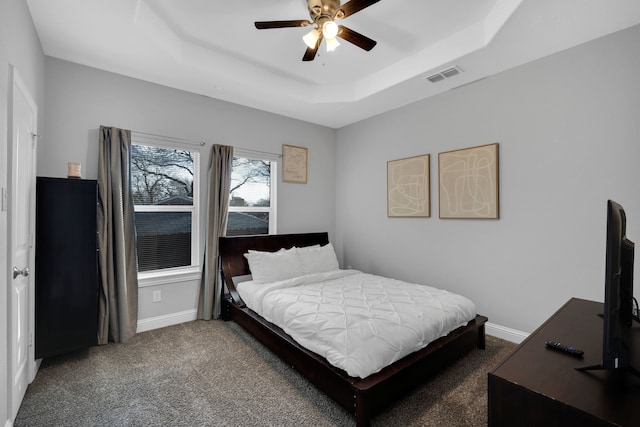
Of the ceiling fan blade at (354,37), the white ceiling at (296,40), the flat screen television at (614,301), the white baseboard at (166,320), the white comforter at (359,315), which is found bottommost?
the white baseboard at (166,320)

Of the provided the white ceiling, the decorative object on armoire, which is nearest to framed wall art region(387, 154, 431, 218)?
the white ceiling

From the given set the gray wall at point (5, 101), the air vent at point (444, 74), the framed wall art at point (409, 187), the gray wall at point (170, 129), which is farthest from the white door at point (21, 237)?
the framed wall art at point (409, 187)

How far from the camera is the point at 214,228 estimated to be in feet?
11.7

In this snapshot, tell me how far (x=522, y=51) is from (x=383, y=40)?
1.24 metres

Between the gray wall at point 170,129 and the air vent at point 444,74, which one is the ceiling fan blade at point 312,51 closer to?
the air vent at point 444,74

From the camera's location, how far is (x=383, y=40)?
9.28ft

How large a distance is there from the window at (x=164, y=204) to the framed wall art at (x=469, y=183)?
300 cm

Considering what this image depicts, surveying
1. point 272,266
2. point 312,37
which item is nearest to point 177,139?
point 272,266

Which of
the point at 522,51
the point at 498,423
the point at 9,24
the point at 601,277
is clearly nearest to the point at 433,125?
the point at 522,51

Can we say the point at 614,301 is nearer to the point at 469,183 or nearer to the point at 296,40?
the point at 469,183

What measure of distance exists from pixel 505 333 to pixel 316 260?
85.9 inches

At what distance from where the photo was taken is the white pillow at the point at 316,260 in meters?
3.69

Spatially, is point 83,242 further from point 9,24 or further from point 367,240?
point 367,240

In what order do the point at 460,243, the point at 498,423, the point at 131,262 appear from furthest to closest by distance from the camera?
the point at 460,243 → the point at 131,262 → the point at 498,423
